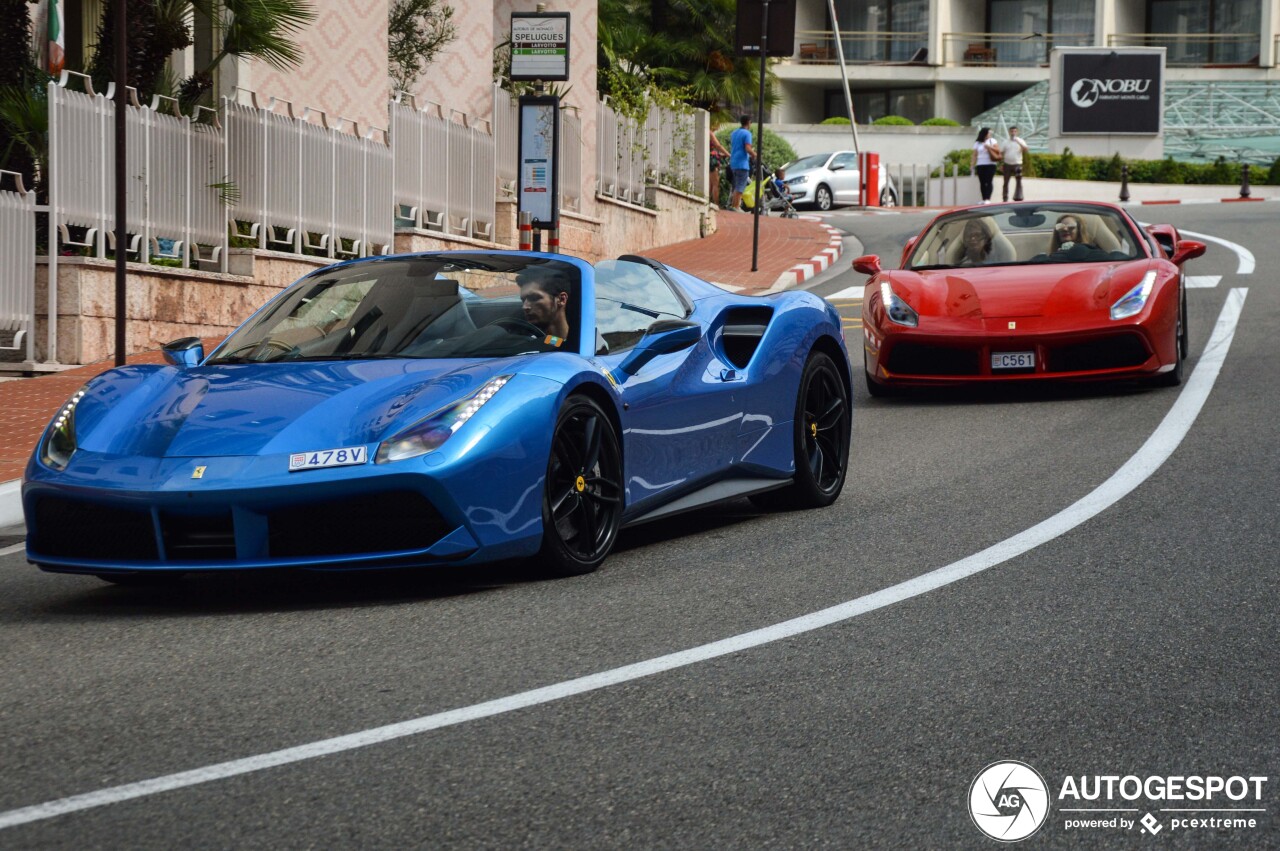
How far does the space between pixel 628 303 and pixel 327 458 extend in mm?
1926

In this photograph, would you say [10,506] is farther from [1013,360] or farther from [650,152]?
[650,152]

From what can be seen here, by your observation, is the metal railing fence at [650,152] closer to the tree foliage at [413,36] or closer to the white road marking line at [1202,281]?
the tree foliage at [413,36]

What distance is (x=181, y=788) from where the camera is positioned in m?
3.76

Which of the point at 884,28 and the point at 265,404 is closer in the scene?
the point at 265,404

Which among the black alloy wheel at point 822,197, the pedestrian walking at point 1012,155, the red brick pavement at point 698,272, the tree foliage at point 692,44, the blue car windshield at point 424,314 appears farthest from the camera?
the black alloy wheel at point 822,197

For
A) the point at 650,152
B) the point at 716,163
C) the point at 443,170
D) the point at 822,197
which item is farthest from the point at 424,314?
the point at 822,197

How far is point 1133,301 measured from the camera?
1154 cm

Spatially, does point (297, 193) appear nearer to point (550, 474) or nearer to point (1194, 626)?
point (550, 474)

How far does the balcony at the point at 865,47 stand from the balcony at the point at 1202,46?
7.01 meters

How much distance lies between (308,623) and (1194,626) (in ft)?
8.52

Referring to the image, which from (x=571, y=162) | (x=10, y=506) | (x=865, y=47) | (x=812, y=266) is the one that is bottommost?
(x=10, y=506)

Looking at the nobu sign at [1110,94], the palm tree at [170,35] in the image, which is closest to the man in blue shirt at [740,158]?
the palm tree at [170,35]

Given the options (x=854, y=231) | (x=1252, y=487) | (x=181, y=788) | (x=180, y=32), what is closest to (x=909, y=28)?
(x=854, y=231)

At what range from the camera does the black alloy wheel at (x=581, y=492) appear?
6.12m
